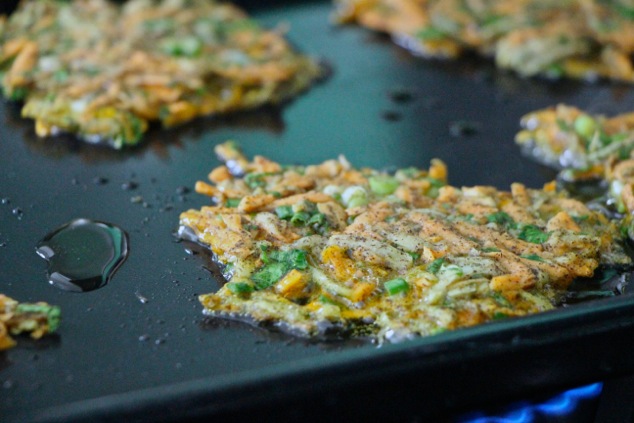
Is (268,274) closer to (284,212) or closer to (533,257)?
(284,212)

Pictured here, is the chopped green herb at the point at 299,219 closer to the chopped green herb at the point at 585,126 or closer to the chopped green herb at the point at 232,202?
the chopped green herb at the point at 232,202

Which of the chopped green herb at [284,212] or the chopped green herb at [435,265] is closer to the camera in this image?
the chopped green herb at [435,265]

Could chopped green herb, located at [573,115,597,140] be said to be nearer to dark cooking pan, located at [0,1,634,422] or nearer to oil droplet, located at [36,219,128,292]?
dark cooking pan, located at [0,1,634,422]

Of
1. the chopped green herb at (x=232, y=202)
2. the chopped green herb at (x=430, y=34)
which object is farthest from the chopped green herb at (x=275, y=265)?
the chopped green herb at (x=430, y=34)

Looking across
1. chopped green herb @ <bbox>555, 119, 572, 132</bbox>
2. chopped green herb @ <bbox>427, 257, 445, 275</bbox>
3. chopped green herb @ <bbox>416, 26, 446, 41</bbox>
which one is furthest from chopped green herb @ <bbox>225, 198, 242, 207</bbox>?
chopped green herb @ <bbox>416, 26, 446, 41</bbox>

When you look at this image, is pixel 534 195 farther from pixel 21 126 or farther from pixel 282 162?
pixel 21 126

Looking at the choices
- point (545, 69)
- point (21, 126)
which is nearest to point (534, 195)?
point (545, 69)
